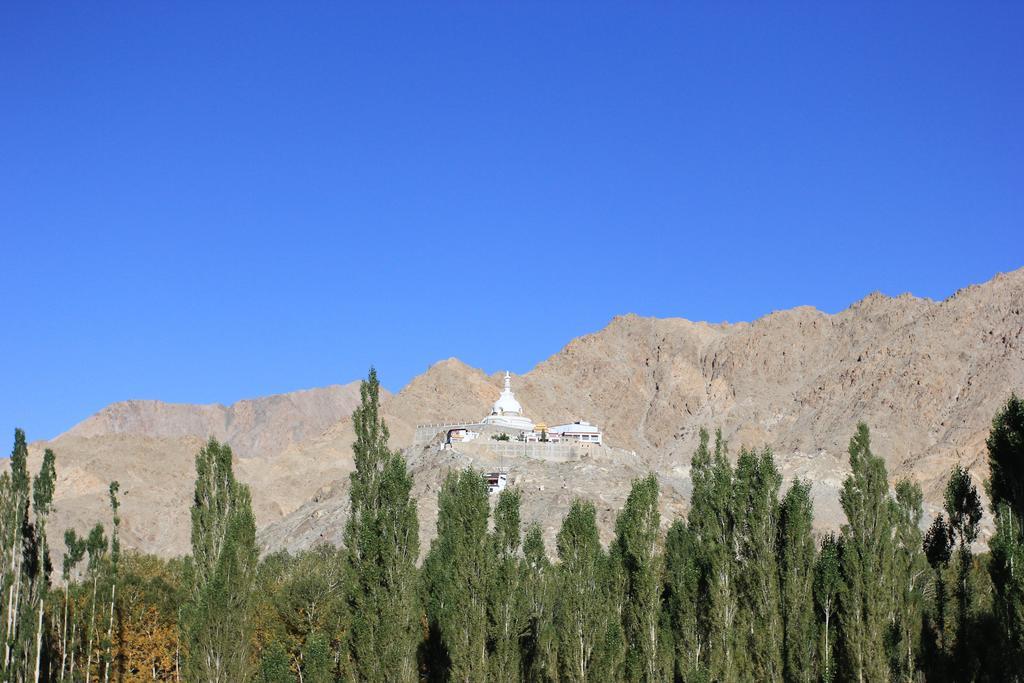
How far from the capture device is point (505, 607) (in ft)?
109

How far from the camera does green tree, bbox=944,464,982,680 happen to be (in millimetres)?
40469

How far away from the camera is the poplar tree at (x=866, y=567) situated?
3781cm

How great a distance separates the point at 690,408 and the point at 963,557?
114525mm

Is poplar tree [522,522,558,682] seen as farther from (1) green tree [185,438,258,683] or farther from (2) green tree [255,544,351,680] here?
(1) green tree [185,438,258,683]

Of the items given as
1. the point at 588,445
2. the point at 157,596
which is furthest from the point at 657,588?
the point at 588,445

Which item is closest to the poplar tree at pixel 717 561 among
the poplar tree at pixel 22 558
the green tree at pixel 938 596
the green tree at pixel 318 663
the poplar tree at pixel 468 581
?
the green tree at pixel 938 596

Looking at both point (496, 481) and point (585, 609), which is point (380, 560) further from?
point (496, 481)

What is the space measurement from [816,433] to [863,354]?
763 inches

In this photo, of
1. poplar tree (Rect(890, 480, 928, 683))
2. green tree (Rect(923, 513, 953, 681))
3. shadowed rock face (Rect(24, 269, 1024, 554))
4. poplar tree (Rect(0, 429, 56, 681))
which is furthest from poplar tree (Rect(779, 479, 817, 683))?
shadowed rock face (Rect(24, 269, 1024, 554))

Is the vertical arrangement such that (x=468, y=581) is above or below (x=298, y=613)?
above

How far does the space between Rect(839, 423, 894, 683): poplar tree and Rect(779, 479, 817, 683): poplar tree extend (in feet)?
3.68

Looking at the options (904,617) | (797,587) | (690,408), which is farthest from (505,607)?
(690,408)

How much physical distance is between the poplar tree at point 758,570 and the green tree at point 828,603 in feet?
5.52

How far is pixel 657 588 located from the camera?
3894 cm
